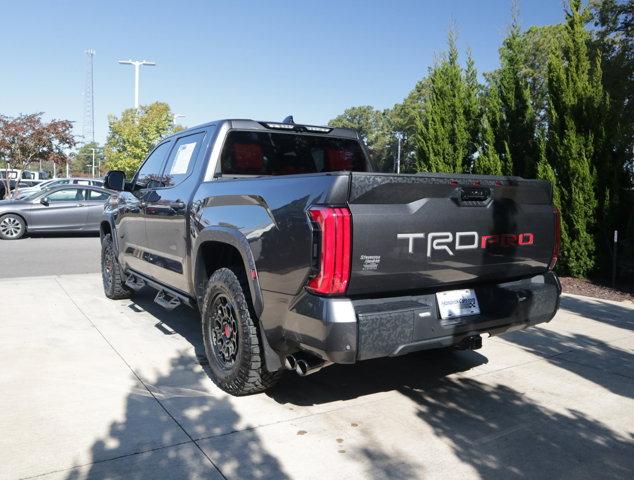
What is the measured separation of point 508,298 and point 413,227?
1.00m

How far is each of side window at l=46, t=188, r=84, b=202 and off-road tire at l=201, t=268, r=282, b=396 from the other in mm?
12319

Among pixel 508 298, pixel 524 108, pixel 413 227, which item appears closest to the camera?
pixel 413 227

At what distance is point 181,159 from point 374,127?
81322 millimetres

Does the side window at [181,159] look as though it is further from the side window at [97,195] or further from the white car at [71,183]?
the white car at [71,183]

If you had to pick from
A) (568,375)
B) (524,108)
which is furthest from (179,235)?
(524,108)

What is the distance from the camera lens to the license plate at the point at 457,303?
3.27 m

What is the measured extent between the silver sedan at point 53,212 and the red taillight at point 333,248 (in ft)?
43.4

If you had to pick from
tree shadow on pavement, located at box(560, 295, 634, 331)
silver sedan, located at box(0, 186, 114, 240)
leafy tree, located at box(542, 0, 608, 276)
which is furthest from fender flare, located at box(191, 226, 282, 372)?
silver sedan, located at box(0, 186, 114, 240)

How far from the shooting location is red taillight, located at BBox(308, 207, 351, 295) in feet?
9.26

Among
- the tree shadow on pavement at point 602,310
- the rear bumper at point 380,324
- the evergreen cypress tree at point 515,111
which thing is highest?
the evergreen cypress tree at point 515,111

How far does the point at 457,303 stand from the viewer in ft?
11.0

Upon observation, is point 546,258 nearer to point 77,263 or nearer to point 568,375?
point 568,375

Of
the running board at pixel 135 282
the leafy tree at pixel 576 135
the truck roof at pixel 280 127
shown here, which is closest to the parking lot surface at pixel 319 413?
the running board at pixel 135 282

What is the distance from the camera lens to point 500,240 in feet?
11.5
